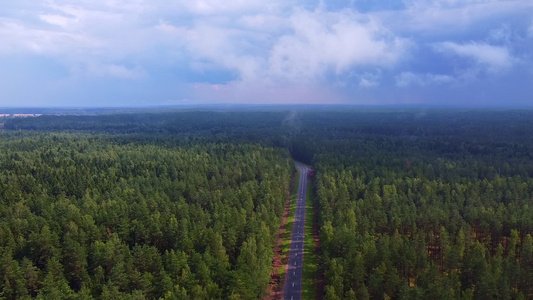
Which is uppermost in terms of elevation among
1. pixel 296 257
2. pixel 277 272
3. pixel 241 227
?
pixel 241 227

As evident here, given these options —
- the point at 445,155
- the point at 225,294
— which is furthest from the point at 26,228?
the point at 445,155

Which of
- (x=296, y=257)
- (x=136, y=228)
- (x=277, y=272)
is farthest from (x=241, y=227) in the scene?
(x=136, y=228)

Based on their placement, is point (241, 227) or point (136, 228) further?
point (136, 228)

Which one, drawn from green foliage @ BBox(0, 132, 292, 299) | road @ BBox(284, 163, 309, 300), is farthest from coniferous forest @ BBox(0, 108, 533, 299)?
road @ BBox(284, 163, 309, 300)

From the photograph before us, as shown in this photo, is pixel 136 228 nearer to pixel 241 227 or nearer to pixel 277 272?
pixel 241 227

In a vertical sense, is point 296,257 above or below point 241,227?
below

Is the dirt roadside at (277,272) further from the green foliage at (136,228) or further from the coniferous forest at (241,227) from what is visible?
the coniferous forest at (241,227)
